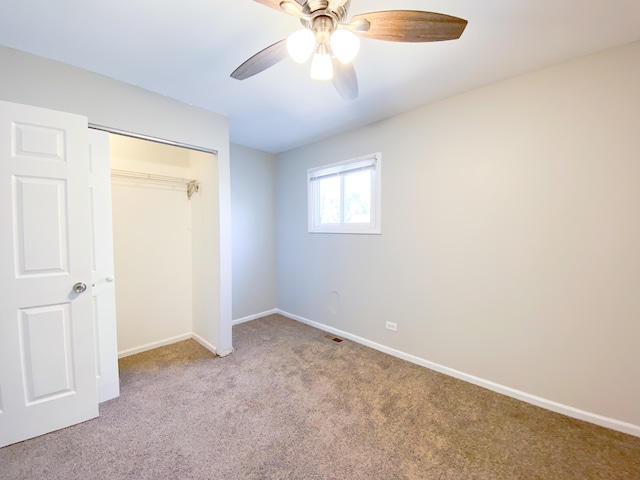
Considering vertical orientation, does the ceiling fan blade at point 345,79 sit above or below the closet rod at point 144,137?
above

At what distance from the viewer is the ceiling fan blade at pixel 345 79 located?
139 cm

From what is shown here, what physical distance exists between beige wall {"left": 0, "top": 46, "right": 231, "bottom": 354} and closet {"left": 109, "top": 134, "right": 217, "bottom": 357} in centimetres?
17

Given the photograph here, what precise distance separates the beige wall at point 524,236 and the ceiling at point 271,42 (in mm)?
287

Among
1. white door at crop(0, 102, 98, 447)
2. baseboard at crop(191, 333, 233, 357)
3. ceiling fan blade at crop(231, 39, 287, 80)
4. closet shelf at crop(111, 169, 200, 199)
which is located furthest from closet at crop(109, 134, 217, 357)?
ceiling fan blade at crop(231, 39, 287, 80)

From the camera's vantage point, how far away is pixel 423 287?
252cm

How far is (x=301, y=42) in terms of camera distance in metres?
1.13

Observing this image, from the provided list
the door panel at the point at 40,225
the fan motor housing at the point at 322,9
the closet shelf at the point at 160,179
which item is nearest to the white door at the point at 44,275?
the door panel at the point at 40,225

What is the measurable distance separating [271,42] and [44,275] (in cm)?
204

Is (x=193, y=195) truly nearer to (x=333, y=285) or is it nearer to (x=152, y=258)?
(x=152, y=258)

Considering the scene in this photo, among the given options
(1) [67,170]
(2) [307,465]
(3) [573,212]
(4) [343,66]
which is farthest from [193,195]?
(3) [573,212]

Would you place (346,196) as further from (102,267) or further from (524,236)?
(102,267)

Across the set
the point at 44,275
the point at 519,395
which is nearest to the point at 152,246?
the point at 44,275

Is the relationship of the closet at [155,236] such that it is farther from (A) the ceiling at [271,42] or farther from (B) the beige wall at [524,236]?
(B) the beige wall at [524,236]

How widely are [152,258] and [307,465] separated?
2.49 meters
